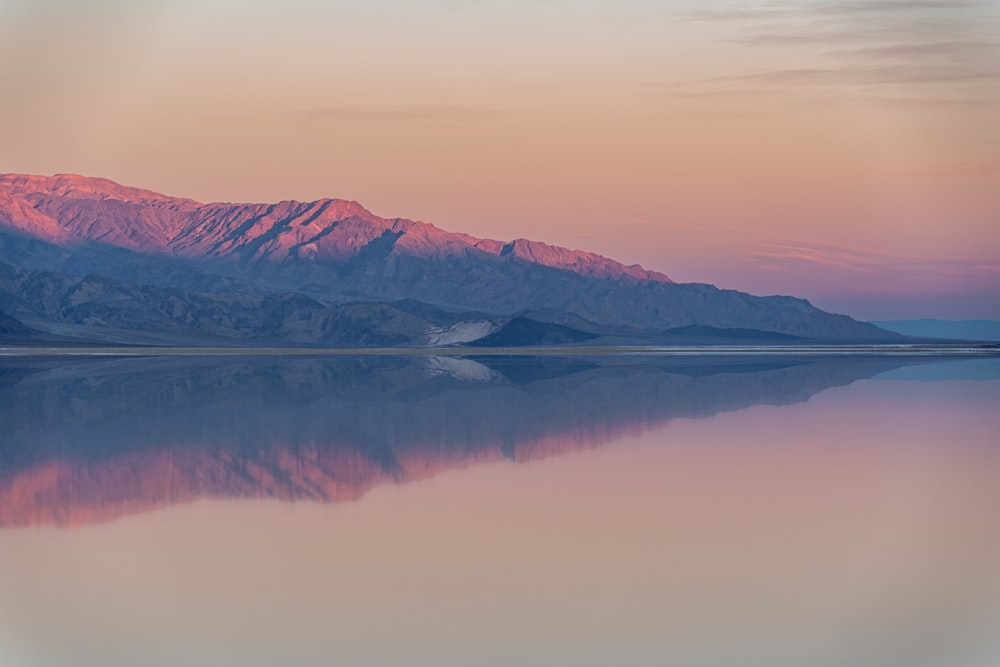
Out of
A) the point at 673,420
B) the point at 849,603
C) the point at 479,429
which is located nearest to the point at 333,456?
the point at 479,429

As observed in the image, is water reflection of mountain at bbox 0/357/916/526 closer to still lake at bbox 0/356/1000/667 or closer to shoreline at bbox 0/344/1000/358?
still lake at bbox 0/356/1000/667

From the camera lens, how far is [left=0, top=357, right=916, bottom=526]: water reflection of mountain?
21.5 m

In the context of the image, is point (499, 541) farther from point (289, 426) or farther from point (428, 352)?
point (428, 352)

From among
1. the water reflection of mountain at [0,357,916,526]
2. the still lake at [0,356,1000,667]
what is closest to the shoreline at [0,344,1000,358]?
the water reflection of mountain at [0,357,916,526]

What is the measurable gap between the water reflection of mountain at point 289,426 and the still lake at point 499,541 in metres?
0.15

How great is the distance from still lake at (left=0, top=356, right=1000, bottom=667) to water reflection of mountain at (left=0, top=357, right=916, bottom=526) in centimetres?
15

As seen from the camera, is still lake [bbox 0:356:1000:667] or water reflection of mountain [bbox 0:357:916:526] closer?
still lake [bbox 0:356:1000:667]

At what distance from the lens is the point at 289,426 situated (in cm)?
3238

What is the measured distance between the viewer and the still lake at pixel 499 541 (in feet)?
40.3

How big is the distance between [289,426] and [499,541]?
16.4 meters

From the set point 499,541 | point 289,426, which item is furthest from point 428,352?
point 499,541

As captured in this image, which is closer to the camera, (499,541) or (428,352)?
(499,541)

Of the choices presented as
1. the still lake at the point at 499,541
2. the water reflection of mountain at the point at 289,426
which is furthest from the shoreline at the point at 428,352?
the still lake at the point at 499,541

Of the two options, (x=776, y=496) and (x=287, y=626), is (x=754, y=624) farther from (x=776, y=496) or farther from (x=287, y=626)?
(x=776, y=496)
